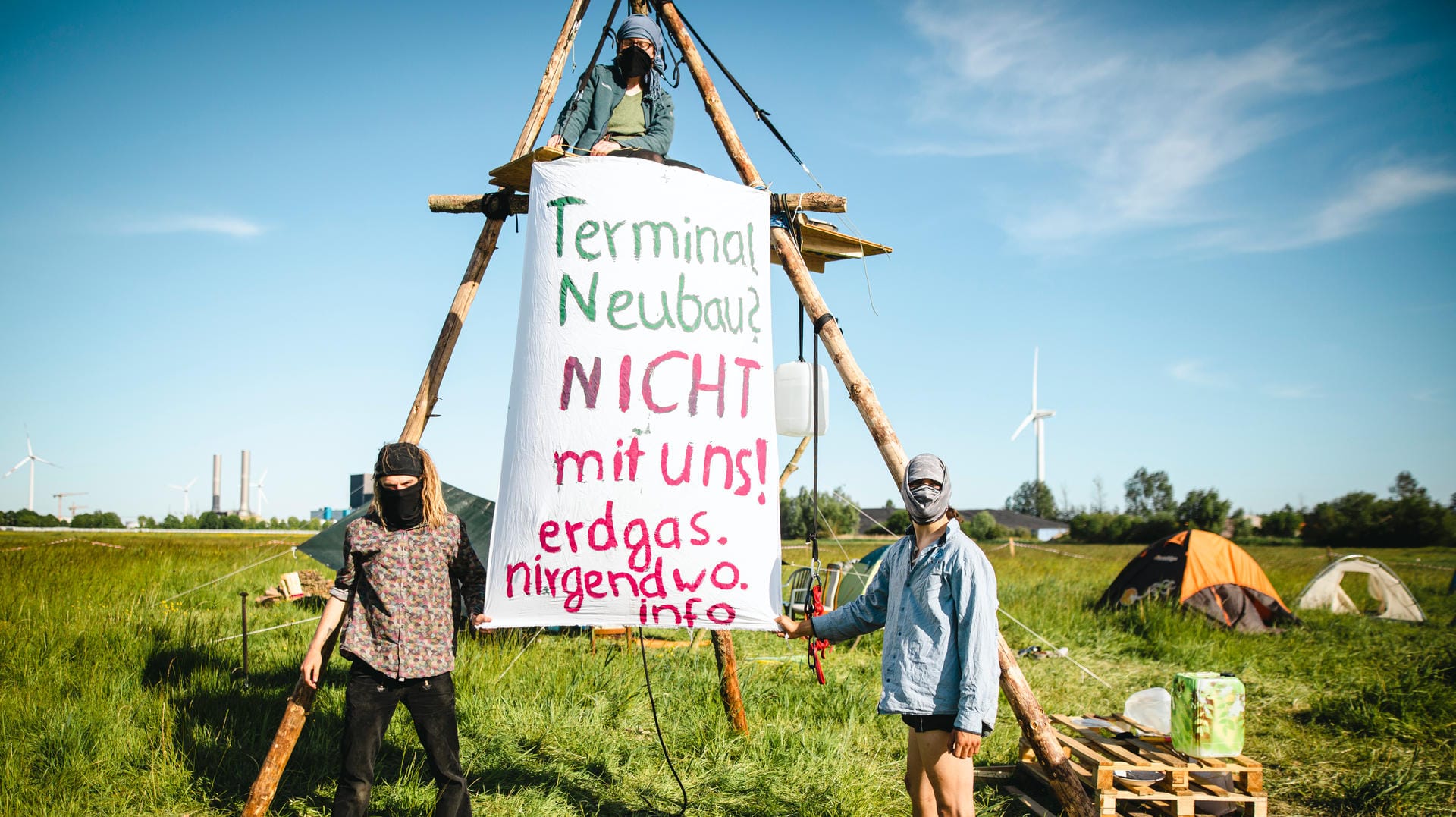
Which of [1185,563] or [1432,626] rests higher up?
[1185,563]

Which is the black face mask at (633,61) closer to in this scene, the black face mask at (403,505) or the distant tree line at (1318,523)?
the black face mask at (403,505)

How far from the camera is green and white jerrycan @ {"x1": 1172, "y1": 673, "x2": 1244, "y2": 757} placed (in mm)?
4199

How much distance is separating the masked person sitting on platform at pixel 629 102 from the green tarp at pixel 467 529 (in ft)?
20.7

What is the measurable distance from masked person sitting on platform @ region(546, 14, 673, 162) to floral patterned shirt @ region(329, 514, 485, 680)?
86.8 inches

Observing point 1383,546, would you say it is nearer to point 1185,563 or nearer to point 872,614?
point 1185,563

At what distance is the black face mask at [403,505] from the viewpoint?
3320mm

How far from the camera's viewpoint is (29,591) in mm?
7848

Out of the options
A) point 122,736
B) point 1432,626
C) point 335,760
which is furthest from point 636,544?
point 1432,626

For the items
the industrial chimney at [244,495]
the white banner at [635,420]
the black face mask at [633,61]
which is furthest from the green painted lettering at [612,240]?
the industrial chimney at [244,495]

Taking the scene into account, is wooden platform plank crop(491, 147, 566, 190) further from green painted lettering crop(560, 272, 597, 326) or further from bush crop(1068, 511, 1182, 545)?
bush crop(1068, 511, 1182, 545)

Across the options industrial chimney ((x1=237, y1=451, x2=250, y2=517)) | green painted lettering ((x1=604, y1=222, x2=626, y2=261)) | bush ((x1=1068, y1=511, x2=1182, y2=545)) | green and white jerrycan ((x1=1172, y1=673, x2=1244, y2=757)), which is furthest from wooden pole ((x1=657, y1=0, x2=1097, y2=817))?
industrial chimney ((x1=237, y1=451, x2=250, y2=517))

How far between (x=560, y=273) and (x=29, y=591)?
759 cm

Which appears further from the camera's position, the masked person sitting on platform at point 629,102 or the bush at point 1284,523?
the bush at point 1284,523

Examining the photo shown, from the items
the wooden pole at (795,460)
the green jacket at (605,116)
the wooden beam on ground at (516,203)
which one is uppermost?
the green jacket at (605,116)
